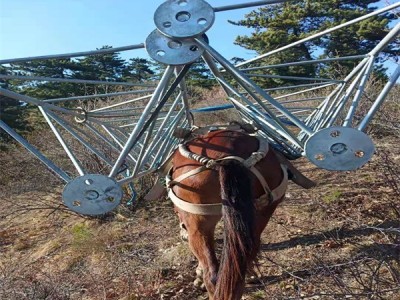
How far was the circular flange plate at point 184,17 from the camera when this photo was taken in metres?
2.29

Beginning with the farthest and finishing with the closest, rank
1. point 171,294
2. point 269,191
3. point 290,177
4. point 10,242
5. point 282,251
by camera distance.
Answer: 1. point 10,242
2. point 282,251
3. point 171,294
4. point 290,177
5. point 269,191

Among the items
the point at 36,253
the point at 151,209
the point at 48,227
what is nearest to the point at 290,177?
the point at 151,209

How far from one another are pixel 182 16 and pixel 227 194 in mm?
1093

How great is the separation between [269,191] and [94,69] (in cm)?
2245

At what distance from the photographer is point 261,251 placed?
453 centimetres

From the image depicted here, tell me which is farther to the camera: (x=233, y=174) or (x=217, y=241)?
(x=217, y=241)

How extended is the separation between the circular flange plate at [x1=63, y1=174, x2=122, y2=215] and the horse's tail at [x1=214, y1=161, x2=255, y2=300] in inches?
25.9

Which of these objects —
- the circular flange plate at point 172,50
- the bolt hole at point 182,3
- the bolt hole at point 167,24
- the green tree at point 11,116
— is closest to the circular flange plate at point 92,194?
the circular flange plate at point 172,50

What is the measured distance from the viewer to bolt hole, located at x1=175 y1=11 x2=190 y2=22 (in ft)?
7.62

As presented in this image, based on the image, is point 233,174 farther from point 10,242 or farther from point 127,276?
point 10,242

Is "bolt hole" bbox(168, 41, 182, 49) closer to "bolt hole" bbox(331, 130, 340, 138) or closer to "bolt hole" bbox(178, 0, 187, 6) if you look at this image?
"bolt hole" bbox(178, 0, 187, 6)

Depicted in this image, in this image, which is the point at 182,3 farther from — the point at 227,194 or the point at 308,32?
the point at 308,32

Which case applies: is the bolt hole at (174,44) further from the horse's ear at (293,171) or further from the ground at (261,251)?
the ground at (261,251)

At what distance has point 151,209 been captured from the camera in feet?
23.1
